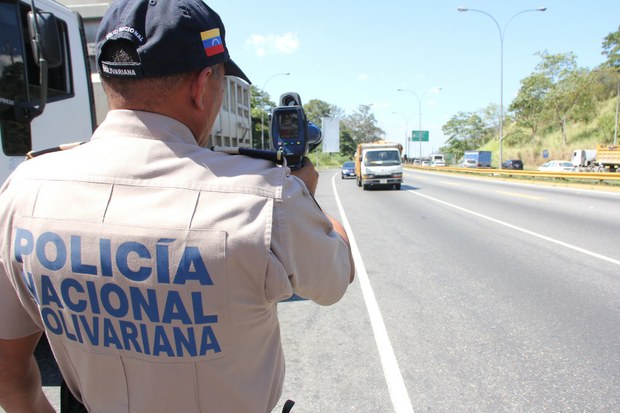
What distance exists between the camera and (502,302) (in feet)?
15.4

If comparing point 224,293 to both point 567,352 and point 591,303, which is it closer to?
point 567,352

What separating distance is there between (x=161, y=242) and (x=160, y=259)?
4cm

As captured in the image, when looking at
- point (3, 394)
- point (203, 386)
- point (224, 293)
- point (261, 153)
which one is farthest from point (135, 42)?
point (3, 394)

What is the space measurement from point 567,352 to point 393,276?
8.33 feet

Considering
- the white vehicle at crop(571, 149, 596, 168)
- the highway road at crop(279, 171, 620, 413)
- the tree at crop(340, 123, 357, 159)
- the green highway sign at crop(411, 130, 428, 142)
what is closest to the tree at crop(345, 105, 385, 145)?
the tree at crop(340, 123, 357, 159)

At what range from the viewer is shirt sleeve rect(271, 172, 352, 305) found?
1.04 metres

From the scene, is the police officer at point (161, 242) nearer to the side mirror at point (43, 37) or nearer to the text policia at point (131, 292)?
the text policia at point (131, 292)

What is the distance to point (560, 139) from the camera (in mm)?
52594

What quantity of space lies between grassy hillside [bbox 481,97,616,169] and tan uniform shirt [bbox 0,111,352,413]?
182 ft

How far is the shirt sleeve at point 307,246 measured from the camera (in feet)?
3.42

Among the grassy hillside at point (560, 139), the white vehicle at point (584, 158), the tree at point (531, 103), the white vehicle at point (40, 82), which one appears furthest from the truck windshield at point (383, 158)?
the tree at point (531, 103)

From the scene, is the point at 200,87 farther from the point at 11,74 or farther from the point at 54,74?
the point at 54,74

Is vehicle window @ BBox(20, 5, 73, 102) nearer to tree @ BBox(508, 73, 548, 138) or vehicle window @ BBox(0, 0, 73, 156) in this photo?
vehicle window @ BBox(0, 0, 73, 156)

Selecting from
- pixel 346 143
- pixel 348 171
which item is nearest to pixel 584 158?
pixel 348 171
